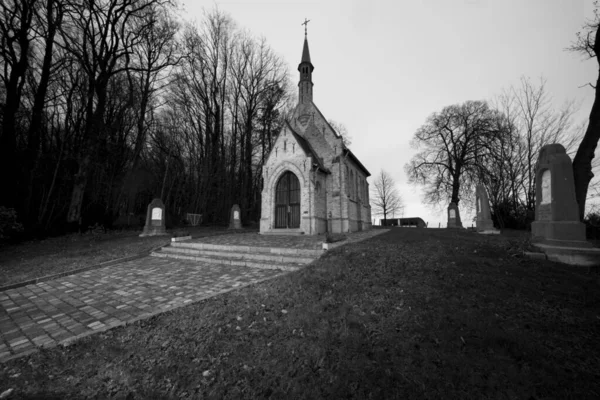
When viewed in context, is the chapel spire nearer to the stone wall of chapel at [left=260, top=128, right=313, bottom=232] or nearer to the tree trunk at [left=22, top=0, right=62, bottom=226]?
the stone wall of chapel at [left=260, top=128, right=313, bottom=232]

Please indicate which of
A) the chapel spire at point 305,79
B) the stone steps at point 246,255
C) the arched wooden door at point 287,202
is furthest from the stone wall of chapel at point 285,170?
the stone steps at point 246,255

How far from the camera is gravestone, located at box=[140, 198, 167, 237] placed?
14.7 meters

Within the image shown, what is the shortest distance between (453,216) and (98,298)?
89.5ft

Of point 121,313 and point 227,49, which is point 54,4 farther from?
point 121,313

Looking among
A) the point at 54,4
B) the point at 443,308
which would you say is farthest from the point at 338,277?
the point at 54,4

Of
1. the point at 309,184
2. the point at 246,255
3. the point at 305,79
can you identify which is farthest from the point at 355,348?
the point at 305,79

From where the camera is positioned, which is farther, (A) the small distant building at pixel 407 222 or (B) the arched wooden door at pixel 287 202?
(A) the small distant building at pixel 407 222

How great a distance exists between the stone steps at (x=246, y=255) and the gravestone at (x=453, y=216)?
70.6 feet

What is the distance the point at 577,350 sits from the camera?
2770 mm

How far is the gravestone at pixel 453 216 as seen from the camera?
23234 mm

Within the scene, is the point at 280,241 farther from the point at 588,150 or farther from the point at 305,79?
the point at 305,79

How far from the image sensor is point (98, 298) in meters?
4.96

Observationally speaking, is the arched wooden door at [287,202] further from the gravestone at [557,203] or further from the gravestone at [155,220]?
the gravestone at [557,203]

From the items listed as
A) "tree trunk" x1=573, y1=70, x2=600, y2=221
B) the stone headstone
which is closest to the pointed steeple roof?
the stone headstone
